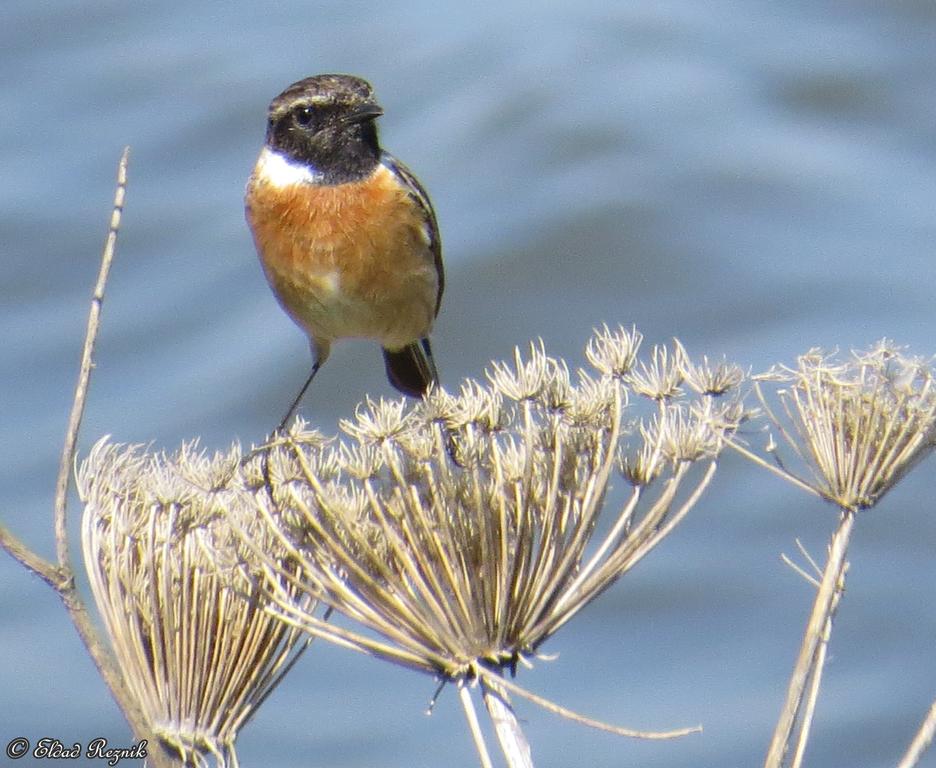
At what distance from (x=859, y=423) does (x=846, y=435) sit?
5 cm

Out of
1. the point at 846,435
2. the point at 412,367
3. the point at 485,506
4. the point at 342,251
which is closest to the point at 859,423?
the point at 846,435

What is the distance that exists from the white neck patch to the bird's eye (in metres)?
0.16

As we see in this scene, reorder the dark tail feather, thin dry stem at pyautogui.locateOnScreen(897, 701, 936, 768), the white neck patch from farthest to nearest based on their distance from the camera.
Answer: the dark tail feather < the white neck patch < thin dry stem at pyautogui.locateOnScreen(897, 701, 936, 768)

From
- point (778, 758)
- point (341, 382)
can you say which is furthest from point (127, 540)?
point (341, 382)

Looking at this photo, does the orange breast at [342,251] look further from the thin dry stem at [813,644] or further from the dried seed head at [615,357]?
the thin dry stem at [813,644]

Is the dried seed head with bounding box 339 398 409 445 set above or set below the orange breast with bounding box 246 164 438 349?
below

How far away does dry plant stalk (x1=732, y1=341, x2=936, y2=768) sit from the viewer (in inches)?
86.8

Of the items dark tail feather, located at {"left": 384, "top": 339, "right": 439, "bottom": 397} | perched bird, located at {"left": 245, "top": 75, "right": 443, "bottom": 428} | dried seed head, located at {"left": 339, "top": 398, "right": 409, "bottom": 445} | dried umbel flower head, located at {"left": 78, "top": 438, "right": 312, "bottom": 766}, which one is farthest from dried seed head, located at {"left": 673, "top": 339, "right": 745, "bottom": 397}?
dark tail feather, located at {"left": 384, "top": 339, "right": 439, "bottom": 397}

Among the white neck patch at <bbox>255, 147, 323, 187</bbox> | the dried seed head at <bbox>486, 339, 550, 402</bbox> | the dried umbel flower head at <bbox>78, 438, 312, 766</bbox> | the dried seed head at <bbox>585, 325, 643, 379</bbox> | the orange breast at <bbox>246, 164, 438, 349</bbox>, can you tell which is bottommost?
the dried umbel flower head at <bbox>78, 438, 312, 766</bbox>

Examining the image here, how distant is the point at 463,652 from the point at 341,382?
6720 millimetres

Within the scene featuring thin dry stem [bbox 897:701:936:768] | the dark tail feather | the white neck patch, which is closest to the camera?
thin dry stem [bbox 897:701:936:768]

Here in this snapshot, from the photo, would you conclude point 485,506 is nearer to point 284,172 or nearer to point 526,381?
point 526,381

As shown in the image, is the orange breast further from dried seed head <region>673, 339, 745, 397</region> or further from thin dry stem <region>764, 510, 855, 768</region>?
thin dry stem <region>764, 510, 855, 768</region>

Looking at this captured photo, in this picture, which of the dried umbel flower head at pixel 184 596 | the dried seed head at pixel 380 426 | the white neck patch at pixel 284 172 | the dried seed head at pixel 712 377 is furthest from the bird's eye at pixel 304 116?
the dried seed head at pixel 712 377
